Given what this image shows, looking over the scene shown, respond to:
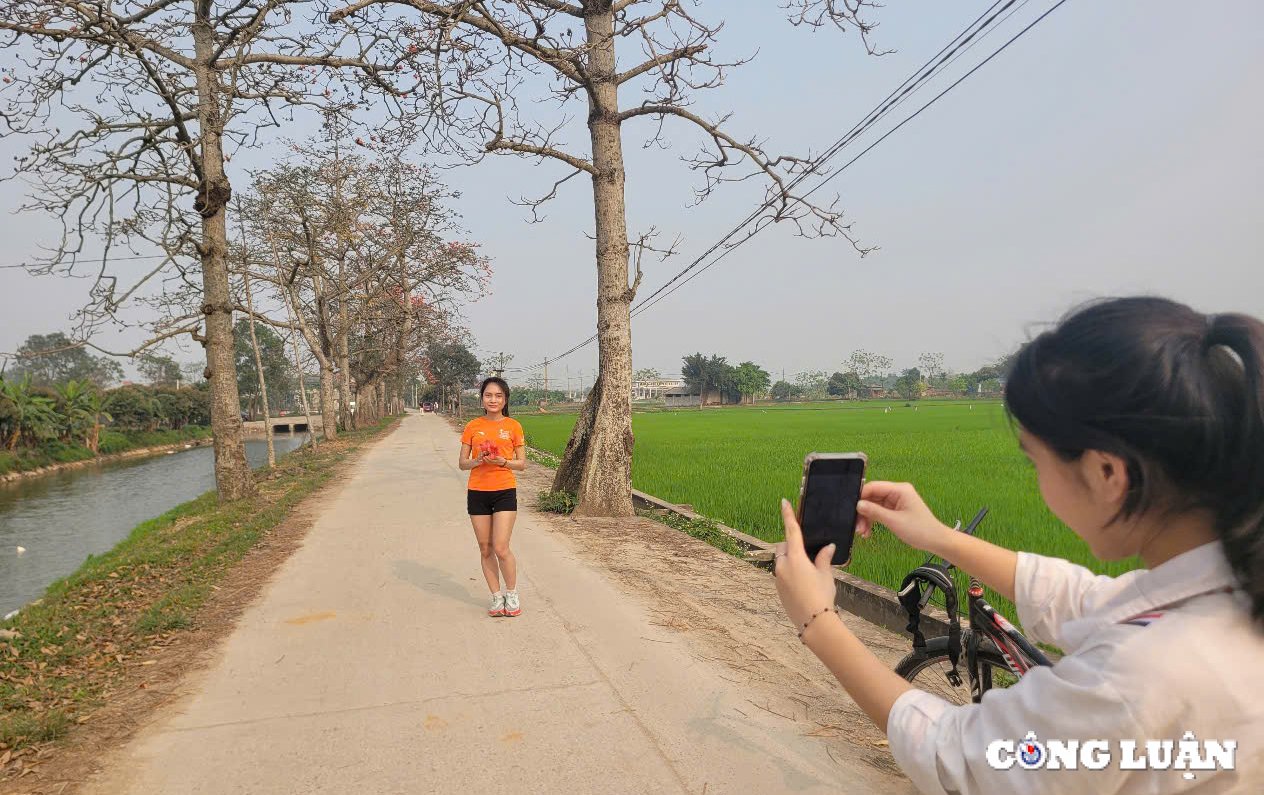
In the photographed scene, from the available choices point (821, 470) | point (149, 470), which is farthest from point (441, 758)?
point (149, 470)

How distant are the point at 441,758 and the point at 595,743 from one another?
639 mm

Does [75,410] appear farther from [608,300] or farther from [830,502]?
[830,502]

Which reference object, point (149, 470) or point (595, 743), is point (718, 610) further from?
point (149, 470)

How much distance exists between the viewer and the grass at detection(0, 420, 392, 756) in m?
3.78

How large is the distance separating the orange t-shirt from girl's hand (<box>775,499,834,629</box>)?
3.98 m

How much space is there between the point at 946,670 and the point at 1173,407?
232cm

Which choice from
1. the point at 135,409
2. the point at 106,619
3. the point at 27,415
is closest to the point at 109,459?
the point at 27,415

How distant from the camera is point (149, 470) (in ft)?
93.3

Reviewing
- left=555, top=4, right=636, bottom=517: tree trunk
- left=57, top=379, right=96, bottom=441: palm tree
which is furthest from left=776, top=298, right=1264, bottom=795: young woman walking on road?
left=57, top=379, right=96, bottom=441: palm tree

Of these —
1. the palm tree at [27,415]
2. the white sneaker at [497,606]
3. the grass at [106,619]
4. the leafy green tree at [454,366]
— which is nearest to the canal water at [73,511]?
the palm tree at [27,415]

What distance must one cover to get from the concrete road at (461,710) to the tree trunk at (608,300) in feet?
10.7

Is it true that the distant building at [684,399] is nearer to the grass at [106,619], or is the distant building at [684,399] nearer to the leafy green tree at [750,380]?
the leafy green tree at [750,380]

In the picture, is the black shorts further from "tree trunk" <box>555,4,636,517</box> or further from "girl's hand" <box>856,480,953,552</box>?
"tree trunk" <box>555,4,636,517</box>

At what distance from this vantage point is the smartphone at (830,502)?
58.6 inches
